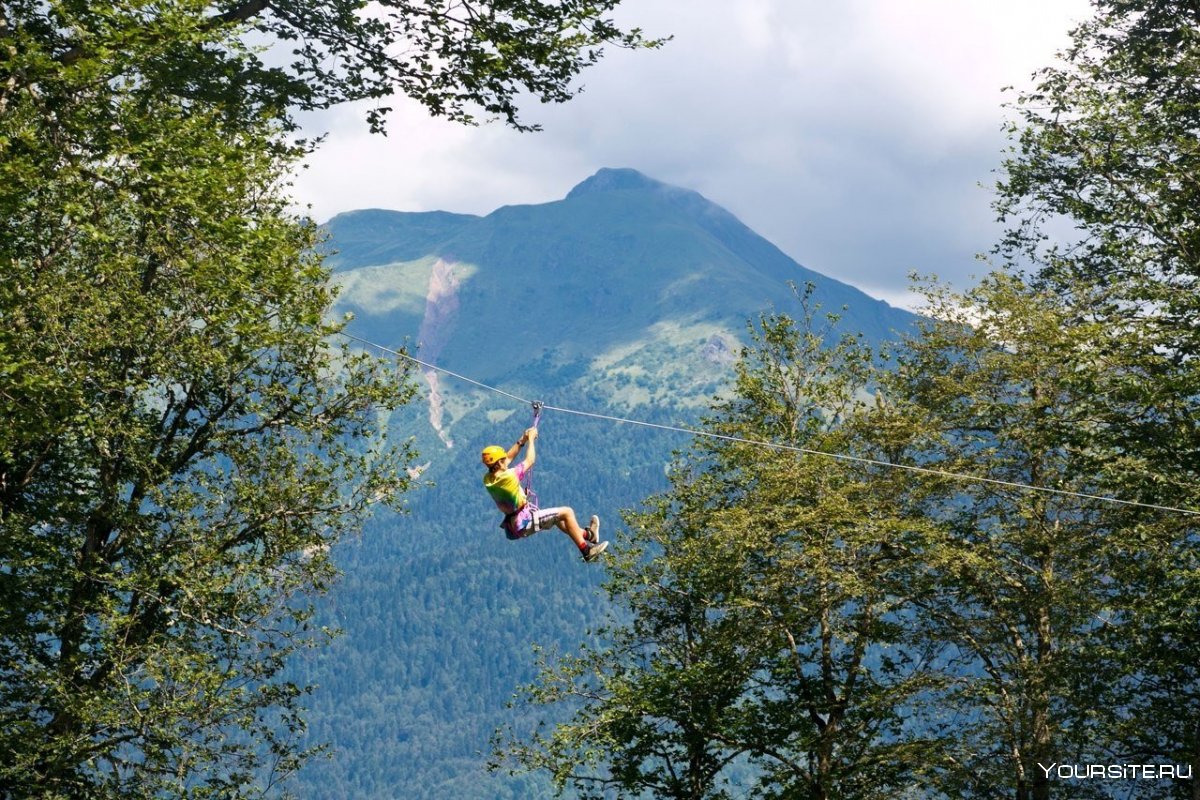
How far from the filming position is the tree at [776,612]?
85.6 feet

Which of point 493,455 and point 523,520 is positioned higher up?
point 493,455

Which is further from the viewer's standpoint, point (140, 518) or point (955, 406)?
point (955, 406)

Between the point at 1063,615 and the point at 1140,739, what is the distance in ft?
8.41

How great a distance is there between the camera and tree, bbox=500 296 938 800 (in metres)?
26.1

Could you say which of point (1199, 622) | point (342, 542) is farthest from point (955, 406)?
point (342, 542)

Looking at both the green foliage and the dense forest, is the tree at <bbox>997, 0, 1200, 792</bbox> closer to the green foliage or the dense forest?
the dense forest

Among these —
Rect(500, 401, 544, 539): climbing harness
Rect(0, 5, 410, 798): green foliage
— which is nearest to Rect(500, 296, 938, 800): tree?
Rect(0, 5, 410, 798): green foliage

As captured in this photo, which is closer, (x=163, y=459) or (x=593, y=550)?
(x=593, y=550)

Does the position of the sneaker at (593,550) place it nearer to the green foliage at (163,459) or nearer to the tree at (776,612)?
the green foliage at (163,459)

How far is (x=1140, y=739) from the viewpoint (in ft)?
75.3

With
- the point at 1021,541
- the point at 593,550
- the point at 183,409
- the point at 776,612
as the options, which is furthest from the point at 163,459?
the point at 1021,541

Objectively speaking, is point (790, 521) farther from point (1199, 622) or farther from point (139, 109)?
point (139, 109)

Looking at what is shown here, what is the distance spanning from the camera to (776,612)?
27.2 m

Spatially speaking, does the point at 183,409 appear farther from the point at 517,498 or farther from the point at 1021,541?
the point at 1021,541
